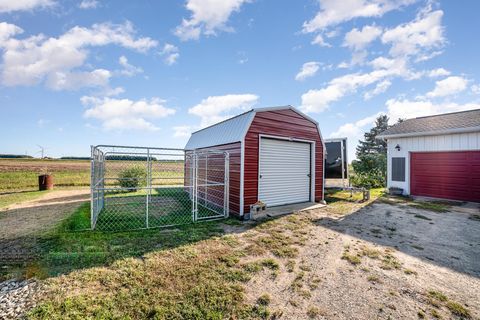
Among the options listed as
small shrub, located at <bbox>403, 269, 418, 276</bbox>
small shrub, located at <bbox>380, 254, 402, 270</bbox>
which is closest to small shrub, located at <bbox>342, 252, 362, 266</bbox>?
small shrub, located at <bbox>380, 254, 402, 270</bbox>

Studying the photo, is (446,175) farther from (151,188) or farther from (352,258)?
(151,188)

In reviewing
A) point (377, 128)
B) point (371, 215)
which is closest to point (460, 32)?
point (371, 215)

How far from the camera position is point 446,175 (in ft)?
30.7

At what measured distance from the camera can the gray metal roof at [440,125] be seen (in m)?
8.81

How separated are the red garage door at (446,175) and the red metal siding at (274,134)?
18.5 feet

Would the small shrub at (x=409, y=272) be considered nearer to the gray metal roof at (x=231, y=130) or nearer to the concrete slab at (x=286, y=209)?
the concrete slab at (x=286, y=209)

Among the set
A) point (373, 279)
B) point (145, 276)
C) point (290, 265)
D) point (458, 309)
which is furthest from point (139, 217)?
point (458, 309)

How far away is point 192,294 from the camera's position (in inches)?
105

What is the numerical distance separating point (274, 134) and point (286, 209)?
276cm

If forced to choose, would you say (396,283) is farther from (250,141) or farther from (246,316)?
(250,141)

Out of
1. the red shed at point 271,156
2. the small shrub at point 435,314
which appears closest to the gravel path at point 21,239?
the small shrub at point 435,314

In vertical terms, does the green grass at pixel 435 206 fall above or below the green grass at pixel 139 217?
above

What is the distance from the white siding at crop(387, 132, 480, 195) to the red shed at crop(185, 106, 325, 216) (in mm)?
5364

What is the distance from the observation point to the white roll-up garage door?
7332 mm
